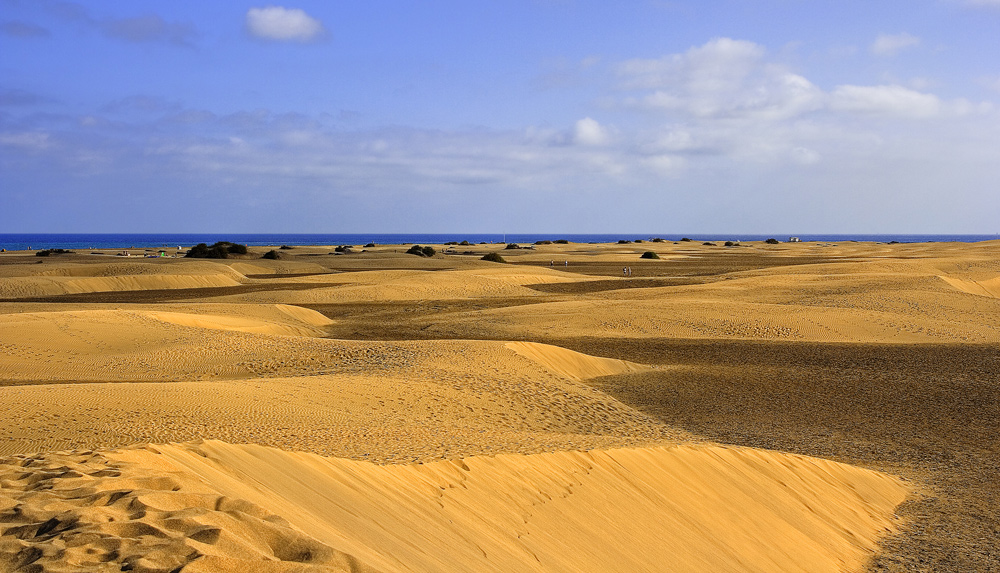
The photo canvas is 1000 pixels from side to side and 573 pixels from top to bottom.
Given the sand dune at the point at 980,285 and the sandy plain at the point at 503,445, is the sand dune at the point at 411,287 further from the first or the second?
the sand dune at the point at 980,285

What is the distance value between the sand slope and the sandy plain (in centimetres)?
3

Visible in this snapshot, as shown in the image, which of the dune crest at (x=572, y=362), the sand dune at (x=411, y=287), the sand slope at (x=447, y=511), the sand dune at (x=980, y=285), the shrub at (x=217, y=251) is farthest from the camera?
the shrub at (x=217, y=251)

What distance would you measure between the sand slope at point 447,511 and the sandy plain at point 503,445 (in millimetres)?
25

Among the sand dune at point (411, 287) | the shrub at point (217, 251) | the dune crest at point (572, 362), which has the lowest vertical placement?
the dune crest at point (572, 362)

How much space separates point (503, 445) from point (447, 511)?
243 cm

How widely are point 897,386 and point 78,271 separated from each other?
38.5m

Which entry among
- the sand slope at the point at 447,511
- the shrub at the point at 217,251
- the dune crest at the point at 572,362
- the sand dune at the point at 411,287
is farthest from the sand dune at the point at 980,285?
the shrub at the point at 217,251

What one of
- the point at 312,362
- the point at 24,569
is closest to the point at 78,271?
the point at 312,362

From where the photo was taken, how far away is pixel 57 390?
9.67 m

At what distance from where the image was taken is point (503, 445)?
862 cm

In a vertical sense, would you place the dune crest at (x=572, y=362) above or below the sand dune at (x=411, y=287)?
below

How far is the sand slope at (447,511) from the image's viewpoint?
4277 millimetres

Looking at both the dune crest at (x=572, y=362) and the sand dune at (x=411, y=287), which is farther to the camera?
the sand dune at (x=411, y=287)

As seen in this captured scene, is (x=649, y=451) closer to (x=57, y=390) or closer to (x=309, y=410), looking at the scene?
(x=309, y=410)
